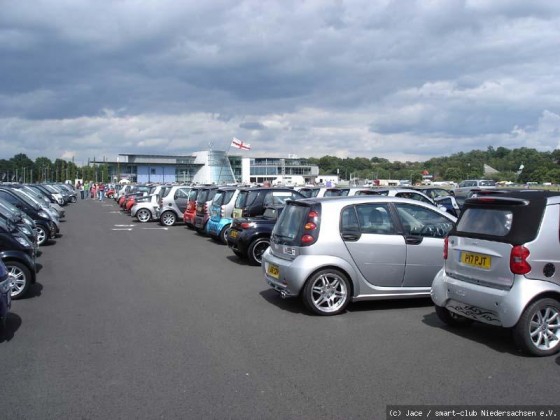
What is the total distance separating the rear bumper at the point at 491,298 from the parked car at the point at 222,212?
1015 cm

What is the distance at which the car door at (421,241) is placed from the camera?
762 centimetres

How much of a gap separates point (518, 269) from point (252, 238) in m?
7.40

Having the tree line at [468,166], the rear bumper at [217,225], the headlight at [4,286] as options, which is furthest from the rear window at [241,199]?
the tree line at [468,166]

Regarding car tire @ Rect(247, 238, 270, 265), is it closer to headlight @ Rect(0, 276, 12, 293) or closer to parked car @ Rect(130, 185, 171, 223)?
headlight @ Rect(0, 276, 12, 293)

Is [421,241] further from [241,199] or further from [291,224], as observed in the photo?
[241,199]

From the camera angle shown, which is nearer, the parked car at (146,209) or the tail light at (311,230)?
the tail light at (311,230)

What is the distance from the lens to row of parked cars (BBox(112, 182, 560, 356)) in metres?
5.44

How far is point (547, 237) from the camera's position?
546 cm

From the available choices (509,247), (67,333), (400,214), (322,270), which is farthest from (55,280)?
(509,247)

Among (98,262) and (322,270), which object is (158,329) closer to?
(322,270)

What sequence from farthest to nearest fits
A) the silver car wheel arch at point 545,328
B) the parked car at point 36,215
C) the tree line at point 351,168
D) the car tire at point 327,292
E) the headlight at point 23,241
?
the tree line at point 351,168 → the parked car at point 36,215 → the headlight at point 23,241 → the car tire at point 327,292 → the silver car wheel arch at point 545,328

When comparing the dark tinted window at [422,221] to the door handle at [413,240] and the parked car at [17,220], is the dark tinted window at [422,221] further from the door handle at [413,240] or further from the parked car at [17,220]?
the parked car at [17,220]

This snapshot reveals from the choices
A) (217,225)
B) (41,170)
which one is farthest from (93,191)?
(41,170)

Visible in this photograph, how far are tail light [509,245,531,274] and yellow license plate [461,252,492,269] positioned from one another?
0.31 m
